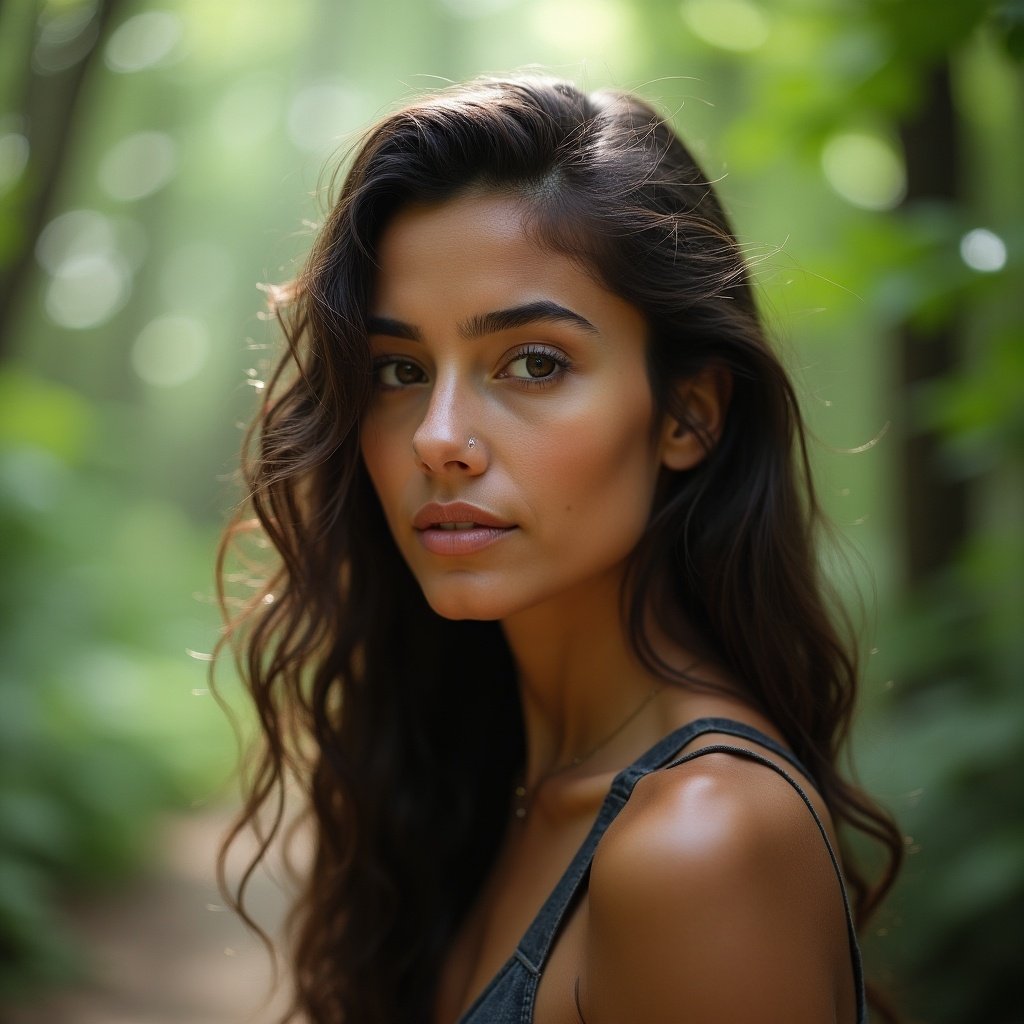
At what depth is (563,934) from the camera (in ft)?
5.48

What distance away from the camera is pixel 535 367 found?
1791 millimetres

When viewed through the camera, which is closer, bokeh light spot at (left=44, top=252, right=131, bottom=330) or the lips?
the lips

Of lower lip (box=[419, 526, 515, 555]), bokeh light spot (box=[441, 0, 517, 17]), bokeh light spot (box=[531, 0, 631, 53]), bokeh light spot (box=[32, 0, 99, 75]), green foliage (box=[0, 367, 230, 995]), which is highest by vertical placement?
bokeh light spot (box=[441, 0, 517, 17])

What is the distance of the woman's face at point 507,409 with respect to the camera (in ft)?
5.79

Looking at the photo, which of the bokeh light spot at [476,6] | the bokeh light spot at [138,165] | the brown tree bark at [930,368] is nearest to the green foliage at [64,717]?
the brown tree bark at [930,368]

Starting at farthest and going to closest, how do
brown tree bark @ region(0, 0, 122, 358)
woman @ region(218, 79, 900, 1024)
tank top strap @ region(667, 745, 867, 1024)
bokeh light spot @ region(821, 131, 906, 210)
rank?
brown tree bark @ region(0, 0, 122, 358)
bokeh light spot @ region(821, 131, 906, 210)
woman @ region(218, 79, 900, 1024)
tank top strap @ region(667, 745, 867, 1024)

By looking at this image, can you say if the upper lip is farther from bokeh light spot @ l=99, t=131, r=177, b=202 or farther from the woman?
bokeh light spot @ l=99, t=131, r=177, b=202

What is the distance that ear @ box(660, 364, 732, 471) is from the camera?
6.39 feet

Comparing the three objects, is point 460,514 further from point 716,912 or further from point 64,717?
point 64,717

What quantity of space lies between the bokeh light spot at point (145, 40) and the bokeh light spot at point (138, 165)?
275 centimetres

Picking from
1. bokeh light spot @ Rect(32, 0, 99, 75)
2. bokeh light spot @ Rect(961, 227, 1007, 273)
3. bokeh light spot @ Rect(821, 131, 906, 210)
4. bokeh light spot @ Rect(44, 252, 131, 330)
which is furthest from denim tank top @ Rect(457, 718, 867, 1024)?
bokeh light spot @ Rect(44, 252, 131, 330)

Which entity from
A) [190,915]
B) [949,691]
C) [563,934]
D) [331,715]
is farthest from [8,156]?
[563,934]

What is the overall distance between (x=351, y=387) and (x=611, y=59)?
6.77m

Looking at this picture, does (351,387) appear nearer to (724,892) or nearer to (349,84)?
(724,892)
